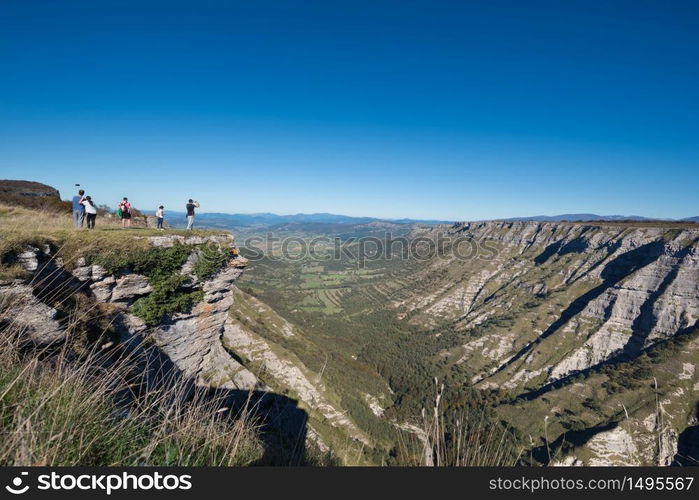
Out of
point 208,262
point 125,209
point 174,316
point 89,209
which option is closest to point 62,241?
point 89,209

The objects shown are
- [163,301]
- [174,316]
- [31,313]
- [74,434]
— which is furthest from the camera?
[174,316]

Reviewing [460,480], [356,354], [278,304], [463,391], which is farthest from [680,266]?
[278,304]

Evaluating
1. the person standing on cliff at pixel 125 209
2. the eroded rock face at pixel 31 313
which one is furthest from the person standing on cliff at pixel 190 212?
the eroded rock face at pixel 31 313

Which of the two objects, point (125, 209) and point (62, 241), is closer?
point (62, 241)

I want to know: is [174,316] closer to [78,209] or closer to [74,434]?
[78,209]

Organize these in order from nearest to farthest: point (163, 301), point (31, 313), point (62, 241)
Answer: point (31, 313) → point (62, 241) → point (163, 301)

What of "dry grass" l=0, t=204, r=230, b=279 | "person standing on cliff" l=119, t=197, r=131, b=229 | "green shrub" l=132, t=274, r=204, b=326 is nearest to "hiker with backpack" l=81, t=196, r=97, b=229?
"dry grass" l=0, t=204, r=230, b=279

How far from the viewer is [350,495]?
303cm

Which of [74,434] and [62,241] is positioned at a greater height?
[62,241]

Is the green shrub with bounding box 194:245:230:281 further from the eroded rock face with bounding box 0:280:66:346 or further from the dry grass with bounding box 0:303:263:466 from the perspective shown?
the dry grass with bounding box 0:303:263:466

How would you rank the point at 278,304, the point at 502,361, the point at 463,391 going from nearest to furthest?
the point at 463,391, the point at 502,361, the point at 278,304

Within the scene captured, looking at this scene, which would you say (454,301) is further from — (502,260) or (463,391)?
(463,391)

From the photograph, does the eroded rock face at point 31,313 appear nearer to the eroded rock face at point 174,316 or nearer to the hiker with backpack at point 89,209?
the eroded rock face at point 174,316

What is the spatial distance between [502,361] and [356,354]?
5805 centimetres
